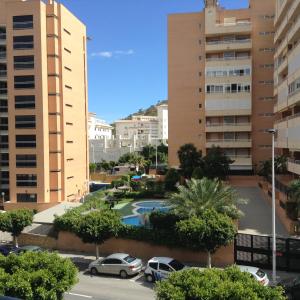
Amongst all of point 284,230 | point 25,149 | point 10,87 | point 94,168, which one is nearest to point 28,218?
point 284,230

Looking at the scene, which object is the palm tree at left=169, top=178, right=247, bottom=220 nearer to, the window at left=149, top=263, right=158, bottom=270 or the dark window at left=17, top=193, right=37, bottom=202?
the window at left=149, top=263, right=158, bottom=270

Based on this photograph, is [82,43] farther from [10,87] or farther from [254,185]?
[254,185]

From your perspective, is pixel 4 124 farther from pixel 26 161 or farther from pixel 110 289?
pixel 110 289

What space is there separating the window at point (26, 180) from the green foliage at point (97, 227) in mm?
28105

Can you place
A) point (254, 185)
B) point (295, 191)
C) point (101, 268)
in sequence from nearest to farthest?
point (295, 191) → point (101, 268) → point (254, 185)

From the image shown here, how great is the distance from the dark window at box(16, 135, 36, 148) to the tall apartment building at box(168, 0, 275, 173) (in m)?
24.7

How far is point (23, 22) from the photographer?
51531 millimetres

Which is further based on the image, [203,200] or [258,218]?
[258,218]

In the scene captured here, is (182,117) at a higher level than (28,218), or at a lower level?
higher

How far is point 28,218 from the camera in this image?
31.1 meters

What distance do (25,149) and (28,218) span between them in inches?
912

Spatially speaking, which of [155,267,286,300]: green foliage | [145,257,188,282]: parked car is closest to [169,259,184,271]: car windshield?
[145,257,188,282]: parked car

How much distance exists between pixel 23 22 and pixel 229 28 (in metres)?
30.1

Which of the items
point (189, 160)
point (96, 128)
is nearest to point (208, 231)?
point (189, 160)
